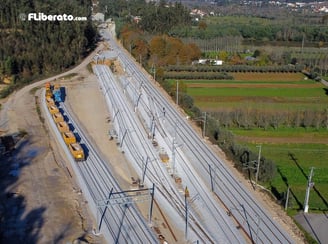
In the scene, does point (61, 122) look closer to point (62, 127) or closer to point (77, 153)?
point (62, 127)

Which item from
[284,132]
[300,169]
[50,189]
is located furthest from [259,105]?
[50,189]

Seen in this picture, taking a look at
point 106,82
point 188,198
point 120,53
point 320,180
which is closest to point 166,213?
point 188,198

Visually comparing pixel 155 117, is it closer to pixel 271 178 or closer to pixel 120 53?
pixel 271 178

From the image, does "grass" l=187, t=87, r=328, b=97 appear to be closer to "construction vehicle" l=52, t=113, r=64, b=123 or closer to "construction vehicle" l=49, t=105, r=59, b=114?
"construction vehicle" l=49, t=105, r=59, b=114

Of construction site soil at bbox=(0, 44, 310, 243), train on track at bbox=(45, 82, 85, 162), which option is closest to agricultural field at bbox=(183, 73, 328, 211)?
construction site soil at bbox=(0, 44, 310, 243)

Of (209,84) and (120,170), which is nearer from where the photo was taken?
(120,170)

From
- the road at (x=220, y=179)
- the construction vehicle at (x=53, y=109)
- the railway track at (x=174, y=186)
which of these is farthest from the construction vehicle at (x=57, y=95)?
the road at (x=220, y=179)
